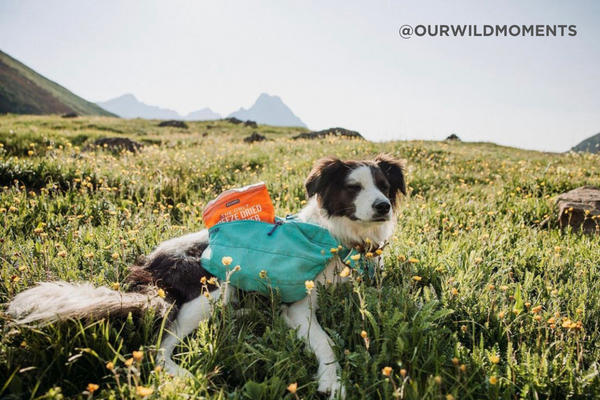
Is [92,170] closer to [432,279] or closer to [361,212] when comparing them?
[361,212]

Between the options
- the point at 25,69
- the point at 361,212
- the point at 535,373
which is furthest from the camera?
the point at 25,69

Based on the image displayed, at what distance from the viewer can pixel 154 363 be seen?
213 cm

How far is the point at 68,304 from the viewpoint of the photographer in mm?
2193

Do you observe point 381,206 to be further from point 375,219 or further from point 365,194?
point 365,194

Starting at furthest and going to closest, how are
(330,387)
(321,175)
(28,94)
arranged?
(28,94) < (321,175) < (330,387)

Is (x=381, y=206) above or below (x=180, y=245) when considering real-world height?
above

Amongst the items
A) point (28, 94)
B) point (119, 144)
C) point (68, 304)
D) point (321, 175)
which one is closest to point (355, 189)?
point (321, 175)

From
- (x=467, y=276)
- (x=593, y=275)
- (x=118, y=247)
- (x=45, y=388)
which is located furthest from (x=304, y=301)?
(x=593, y=275)

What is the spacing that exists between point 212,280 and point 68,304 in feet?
2.90

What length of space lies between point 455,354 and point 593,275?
7.31 feet

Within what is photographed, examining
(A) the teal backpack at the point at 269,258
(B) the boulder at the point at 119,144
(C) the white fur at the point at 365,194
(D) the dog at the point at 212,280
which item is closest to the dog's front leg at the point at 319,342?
(D) the dog at the point at 212,280

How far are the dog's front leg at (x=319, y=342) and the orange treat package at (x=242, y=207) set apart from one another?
935mm

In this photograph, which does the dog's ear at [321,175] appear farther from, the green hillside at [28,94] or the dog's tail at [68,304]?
the green hillside at [28,94]

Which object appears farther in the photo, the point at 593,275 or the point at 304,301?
the point at 593,275
